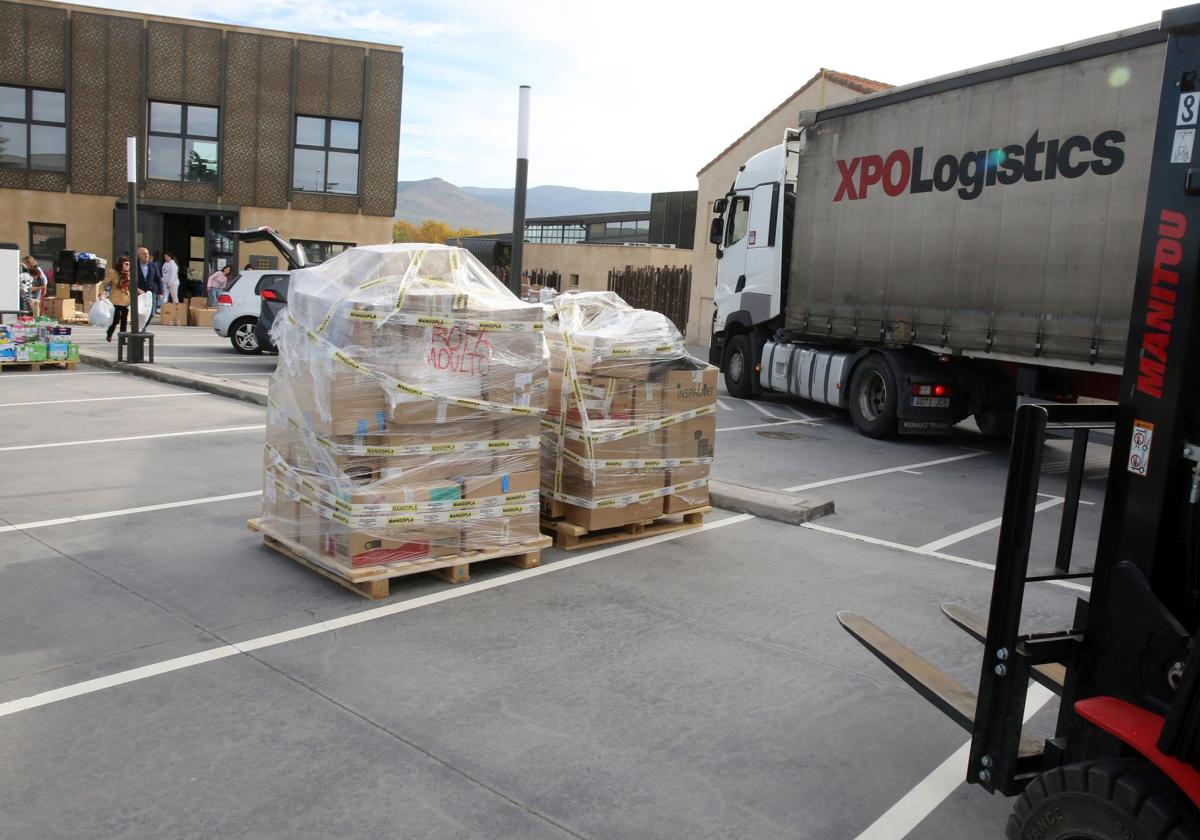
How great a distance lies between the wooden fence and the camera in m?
31.2

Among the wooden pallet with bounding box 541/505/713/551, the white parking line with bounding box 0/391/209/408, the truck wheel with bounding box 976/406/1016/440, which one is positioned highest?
the truck wheel with bounding box 976/406/1016/440

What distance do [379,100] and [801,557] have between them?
2828cm

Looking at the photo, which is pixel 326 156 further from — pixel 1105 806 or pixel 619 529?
pixel 1105 806

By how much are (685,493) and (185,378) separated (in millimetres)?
10279

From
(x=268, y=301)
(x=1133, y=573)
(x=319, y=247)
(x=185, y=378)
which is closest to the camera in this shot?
(x=1133, y=573)

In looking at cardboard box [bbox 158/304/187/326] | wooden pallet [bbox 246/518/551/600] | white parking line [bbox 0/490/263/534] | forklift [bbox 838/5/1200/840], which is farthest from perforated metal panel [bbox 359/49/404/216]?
forklift [bbox 838/5/1200/840]

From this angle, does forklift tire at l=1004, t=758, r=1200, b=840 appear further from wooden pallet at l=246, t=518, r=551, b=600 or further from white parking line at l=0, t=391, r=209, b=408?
white parking line at l=0, t=391, r=209, b=408

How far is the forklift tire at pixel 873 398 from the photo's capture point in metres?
12.9

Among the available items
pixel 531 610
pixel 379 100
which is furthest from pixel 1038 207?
pixel 379 100

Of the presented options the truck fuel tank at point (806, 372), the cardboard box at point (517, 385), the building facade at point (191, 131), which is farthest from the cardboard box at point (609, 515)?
the building facade at point (191, 131)

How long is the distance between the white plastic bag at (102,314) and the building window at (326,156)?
11745 mm

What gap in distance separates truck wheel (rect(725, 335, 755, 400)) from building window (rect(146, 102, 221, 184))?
67.8 feet

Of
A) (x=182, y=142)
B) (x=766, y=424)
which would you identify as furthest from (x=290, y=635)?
(x=182, y=142)

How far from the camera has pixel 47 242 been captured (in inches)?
1180
